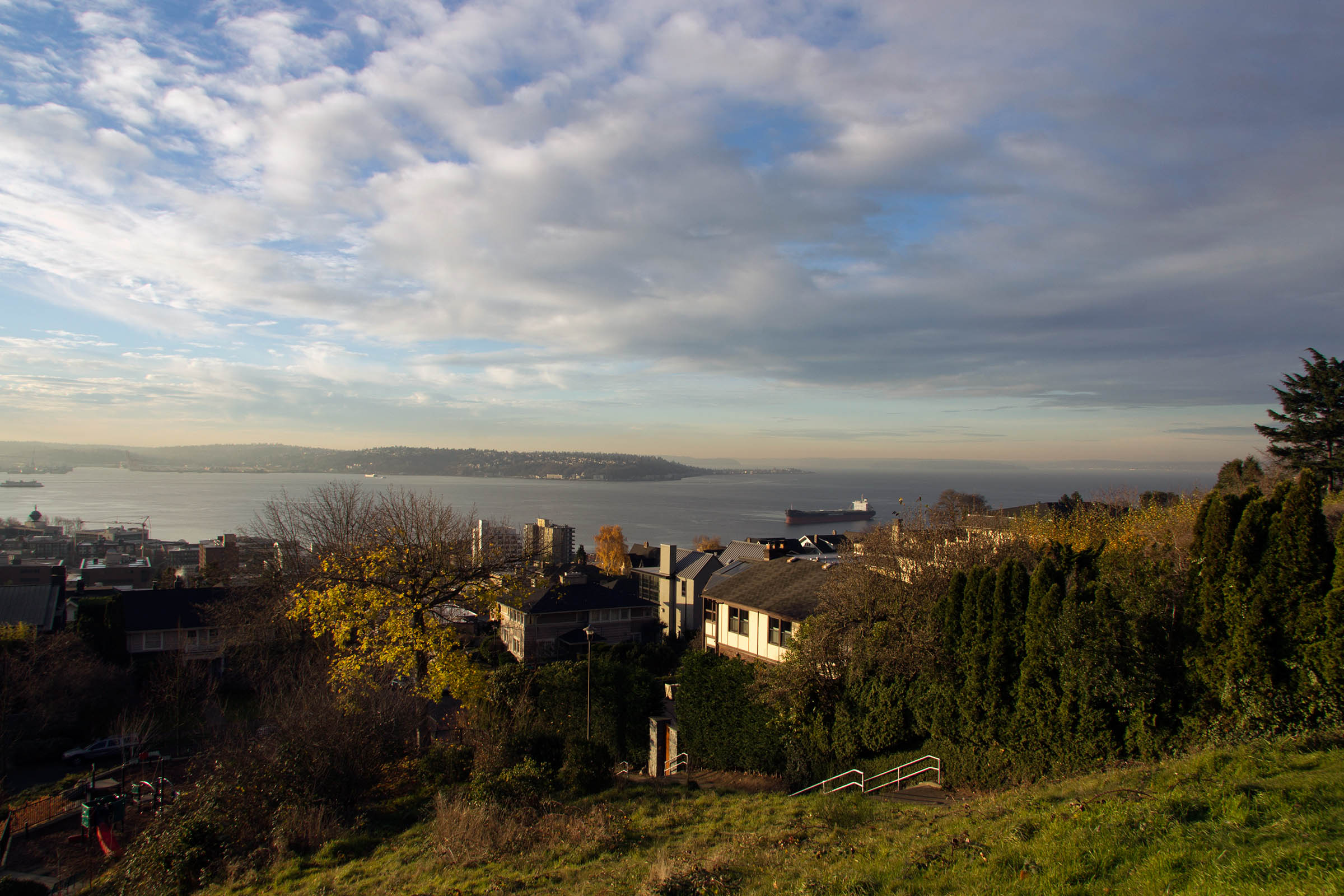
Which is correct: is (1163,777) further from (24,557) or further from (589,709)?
(24,557)

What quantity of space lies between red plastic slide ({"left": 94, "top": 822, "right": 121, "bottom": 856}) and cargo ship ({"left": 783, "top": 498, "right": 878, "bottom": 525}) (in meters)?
117

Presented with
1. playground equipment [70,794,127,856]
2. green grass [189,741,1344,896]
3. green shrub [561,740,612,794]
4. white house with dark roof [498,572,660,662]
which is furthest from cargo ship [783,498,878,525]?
green grass [189,741,1344,896]

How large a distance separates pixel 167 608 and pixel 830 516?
117 m

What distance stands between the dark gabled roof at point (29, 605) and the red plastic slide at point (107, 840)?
948 inches

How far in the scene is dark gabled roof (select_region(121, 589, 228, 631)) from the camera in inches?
1300

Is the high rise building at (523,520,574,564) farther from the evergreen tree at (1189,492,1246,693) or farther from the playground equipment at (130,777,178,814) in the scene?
the evergreen tree at (1189,492,1246,693)

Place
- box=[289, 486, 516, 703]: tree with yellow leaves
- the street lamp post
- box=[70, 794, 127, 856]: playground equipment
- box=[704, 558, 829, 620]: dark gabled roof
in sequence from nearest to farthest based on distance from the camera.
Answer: box=[70, 794, 127, 856]: playground equipment
box=[289, 486, 516, 703]: tree with yellow leaves
the street lamp post
box=[704, 558, 829, 620]: dark gabled roof

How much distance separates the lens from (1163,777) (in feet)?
24.8

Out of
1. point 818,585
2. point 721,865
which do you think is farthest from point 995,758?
point 818,585

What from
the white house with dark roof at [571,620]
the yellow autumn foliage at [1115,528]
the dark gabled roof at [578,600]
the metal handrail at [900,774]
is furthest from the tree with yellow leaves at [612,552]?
the metal handrail at [900,774]

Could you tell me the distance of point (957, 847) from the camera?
21.5ft

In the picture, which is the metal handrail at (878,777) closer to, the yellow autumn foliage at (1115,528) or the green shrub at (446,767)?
the yellow autumn foliage at (1115,528)

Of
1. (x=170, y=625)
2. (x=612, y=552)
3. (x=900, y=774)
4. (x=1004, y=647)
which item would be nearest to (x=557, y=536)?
(x=612, y=552)

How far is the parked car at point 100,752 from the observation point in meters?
21.3
